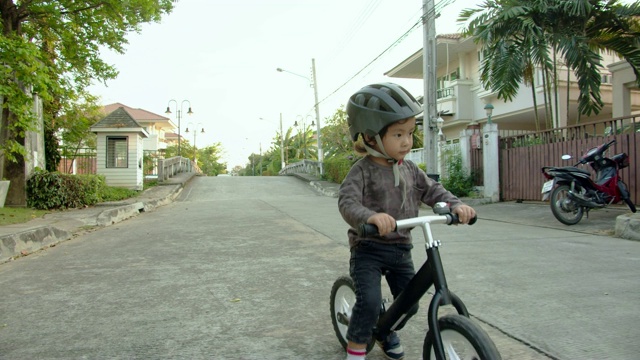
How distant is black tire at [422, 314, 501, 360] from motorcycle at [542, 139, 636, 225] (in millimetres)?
6671

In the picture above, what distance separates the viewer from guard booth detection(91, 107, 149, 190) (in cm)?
1845

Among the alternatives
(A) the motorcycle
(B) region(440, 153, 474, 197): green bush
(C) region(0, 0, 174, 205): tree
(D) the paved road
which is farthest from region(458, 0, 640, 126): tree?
(C) region(0, 0, 174, 205): tree

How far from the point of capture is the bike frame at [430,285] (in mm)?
1978

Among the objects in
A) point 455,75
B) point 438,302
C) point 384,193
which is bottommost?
point 438,302

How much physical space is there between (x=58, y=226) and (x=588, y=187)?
912cm

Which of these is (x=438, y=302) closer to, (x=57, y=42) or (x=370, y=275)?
(x=370, y=275)

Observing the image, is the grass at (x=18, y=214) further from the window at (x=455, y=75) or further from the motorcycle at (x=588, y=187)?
the window at (x=455, y=75)

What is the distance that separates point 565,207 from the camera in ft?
25.5

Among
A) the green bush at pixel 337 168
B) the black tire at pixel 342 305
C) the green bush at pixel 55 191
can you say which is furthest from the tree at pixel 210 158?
the black tire at pixel 342 305

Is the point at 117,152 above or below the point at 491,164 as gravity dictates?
above

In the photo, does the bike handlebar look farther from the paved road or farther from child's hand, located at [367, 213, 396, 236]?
the paved road

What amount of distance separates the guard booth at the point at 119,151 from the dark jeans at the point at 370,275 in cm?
1787

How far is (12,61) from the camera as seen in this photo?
9.31 meters

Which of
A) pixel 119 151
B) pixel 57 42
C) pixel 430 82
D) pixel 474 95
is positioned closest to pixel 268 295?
pixel 430 82
